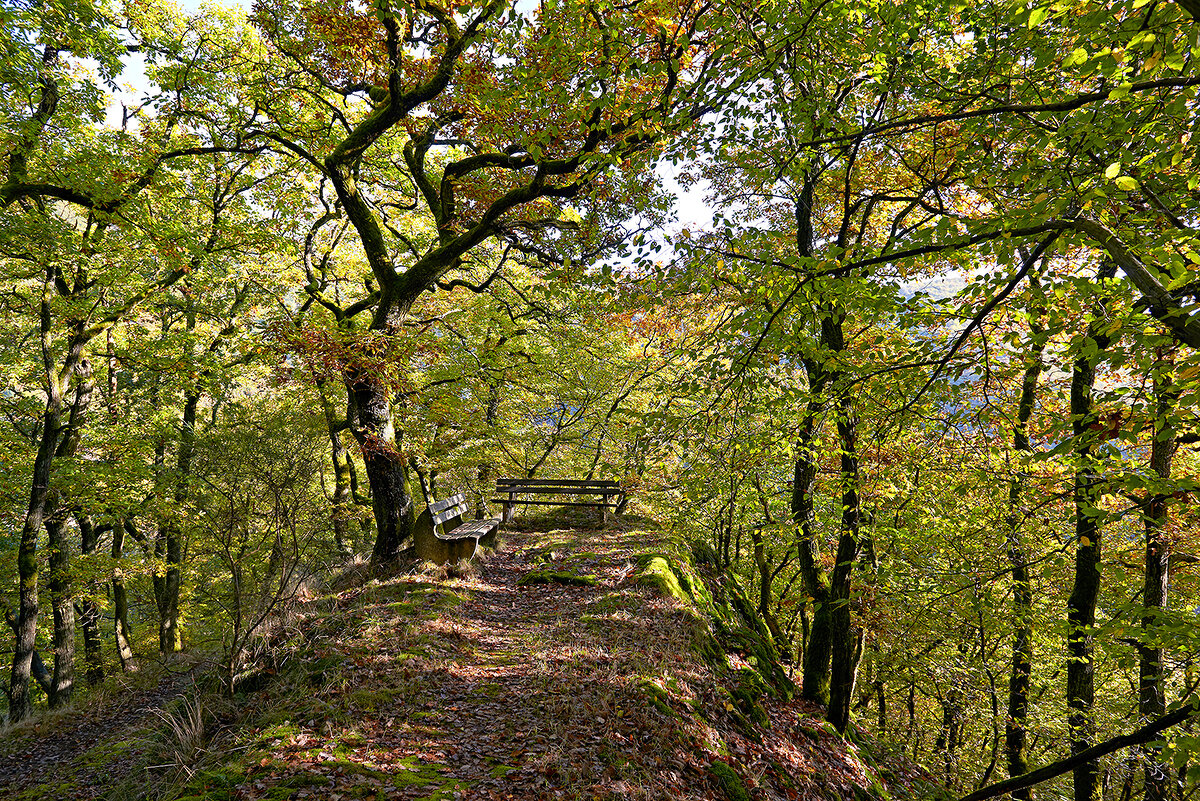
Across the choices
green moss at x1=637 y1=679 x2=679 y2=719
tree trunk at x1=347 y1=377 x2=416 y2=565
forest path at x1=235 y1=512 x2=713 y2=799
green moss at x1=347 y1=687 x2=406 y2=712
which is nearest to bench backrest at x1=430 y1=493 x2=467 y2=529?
tree trunk at x1=347 y1=377 x2=416 y2=565

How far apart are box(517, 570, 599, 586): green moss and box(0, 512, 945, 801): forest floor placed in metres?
0.24

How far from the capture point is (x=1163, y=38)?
2.43 metres

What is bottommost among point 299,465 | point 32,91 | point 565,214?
point 299,465

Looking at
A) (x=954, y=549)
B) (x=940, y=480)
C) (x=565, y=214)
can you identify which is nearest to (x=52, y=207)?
(x=565, y=214)

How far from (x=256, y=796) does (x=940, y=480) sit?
26.5 feet

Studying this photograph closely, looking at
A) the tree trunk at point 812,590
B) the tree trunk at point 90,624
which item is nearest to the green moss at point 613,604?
the tree trunk at point 812,590

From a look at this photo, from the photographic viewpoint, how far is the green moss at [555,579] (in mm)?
8688

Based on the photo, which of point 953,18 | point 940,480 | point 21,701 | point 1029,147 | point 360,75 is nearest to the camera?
point 1029,147

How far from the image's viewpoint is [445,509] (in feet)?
29.0

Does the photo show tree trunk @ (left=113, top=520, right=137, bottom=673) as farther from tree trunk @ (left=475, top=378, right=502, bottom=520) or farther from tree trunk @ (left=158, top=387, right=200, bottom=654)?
tree trunk @ (left=475, top=378, right=502, bottom=520)

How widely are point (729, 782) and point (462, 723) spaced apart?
235cm

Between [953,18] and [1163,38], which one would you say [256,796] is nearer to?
[1163,38]

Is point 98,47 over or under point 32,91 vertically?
over

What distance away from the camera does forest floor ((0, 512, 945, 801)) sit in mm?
4000
